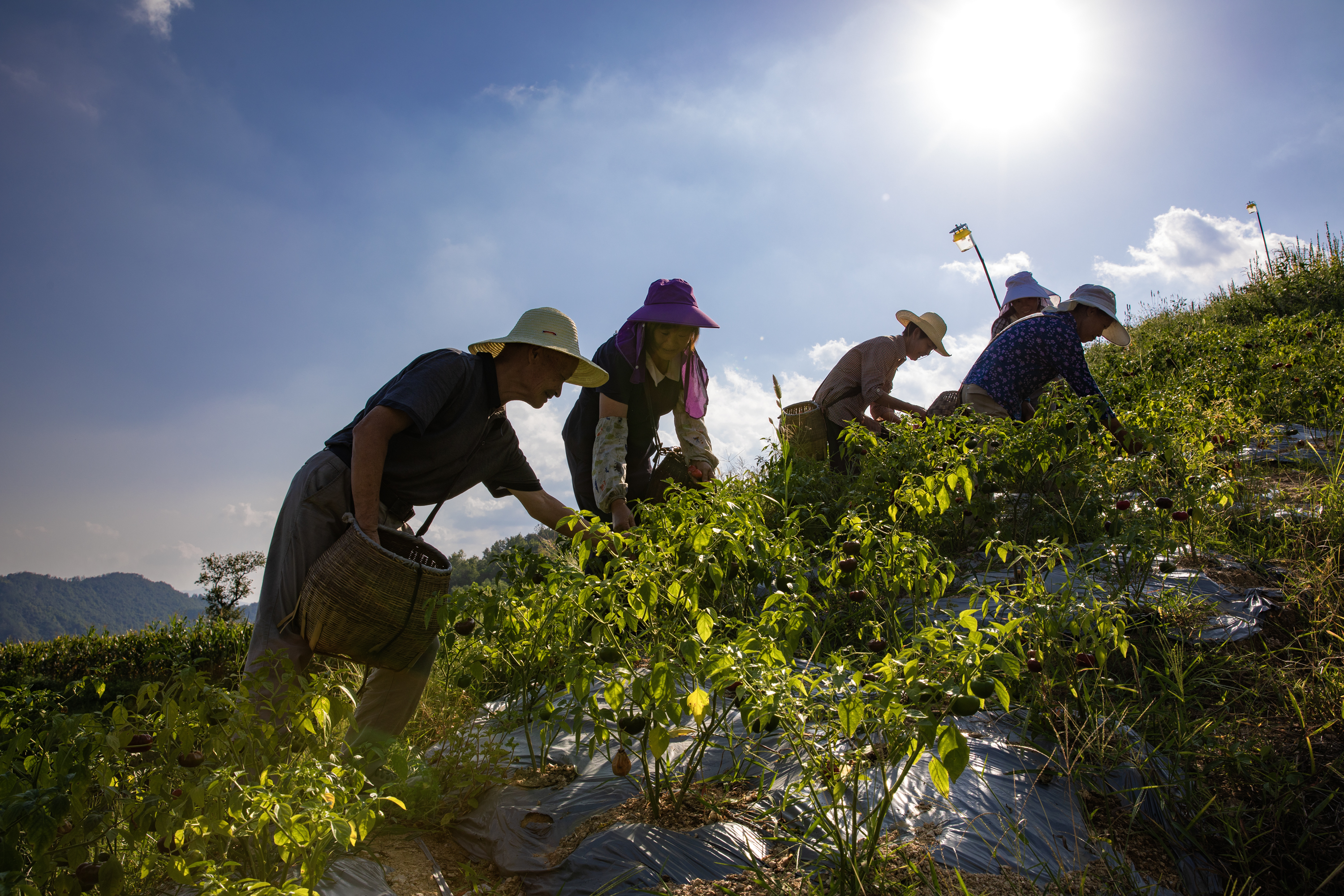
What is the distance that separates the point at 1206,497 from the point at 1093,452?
47 centimetres

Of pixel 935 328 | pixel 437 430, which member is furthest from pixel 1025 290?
pixel 437 430

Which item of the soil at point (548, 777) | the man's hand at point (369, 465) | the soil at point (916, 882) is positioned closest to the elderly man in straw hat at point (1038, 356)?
the soil at point (916, 882)

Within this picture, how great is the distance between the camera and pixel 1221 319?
9.23 metres

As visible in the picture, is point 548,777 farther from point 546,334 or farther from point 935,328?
point 935,328

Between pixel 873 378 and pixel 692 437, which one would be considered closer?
pixel 692 437

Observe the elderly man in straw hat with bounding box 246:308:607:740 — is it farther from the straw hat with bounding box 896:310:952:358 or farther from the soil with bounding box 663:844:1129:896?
the straw hat with bounding box 896:310:952:358

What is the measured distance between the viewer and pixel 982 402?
13.4 ft

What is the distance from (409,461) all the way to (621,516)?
3.24 feet

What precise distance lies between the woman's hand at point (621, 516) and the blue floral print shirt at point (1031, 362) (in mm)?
2472

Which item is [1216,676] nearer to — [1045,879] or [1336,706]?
[1336,706]

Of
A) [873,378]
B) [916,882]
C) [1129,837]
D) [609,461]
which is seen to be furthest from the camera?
[873,378]

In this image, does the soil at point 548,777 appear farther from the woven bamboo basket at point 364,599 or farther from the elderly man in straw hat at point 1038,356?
the elderly man in straw hat at point 1038,356

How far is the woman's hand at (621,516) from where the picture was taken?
2828mm

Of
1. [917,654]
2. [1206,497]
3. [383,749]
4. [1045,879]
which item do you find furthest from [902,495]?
[383,749]
